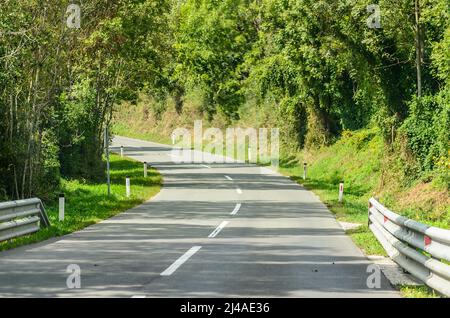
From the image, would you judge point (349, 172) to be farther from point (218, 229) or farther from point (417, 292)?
point (417, 292)

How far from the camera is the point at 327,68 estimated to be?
41.6 m

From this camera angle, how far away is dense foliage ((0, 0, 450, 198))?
23531 mm

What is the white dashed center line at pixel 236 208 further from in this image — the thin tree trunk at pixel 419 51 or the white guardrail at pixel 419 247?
the white guardrail at pixel 419 247

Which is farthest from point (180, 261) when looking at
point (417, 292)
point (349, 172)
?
point (349, 172)

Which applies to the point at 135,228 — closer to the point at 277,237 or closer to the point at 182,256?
the point at 277,237

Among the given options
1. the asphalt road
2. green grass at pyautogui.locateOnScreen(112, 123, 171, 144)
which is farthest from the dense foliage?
green grass at pyautogui.locateOnScreen(112, 123, 171, 144)

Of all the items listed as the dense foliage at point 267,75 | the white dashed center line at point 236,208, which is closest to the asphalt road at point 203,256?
the white dashed center line at point 236,208

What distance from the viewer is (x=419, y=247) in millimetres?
10570

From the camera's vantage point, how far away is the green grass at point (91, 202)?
18062 mm

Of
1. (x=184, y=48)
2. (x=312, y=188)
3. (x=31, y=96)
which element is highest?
(x=184, y=48)

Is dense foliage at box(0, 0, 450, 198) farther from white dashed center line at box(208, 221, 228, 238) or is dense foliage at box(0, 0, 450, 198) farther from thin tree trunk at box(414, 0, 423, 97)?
white dashed center line at box(208, 221, 228, 238)

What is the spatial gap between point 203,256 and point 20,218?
5206mm
